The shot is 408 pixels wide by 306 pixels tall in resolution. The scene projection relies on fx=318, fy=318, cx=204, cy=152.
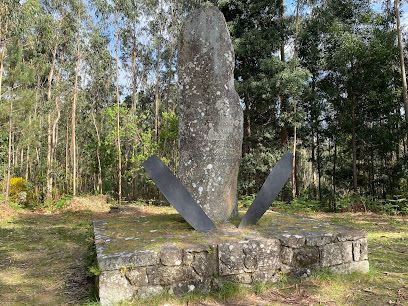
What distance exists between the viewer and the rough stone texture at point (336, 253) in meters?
3.60

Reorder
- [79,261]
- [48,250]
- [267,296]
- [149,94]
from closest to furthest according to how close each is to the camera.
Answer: [267,296] → [79,261] → [48,250] → [149,94]

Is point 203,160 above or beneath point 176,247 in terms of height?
above

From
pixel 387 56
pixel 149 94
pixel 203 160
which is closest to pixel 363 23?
pixel 387 56

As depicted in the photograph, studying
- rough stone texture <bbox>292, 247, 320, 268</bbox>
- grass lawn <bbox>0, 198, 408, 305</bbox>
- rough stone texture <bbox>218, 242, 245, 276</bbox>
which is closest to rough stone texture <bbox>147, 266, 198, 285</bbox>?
grass lawn <bbox>0, 198, 408, 305</bbox>

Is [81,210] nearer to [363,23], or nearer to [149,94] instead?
[363,23]

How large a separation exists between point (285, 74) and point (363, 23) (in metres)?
3.67

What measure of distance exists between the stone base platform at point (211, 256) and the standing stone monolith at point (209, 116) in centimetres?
62

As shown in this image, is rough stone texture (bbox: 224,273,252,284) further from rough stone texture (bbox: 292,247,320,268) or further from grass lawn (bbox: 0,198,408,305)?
rough stone texture (bbox: 292,247,320,268)

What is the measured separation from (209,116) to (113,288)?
2.62 metres

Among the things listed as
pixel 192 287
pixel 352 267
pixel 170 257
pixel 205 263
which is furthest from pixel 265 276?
pixel 352 267

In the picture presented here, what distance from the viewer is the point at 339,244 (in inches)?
145

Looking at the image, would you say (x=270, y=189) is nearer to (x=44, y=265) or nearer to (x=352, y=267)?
(x=352, y=267)

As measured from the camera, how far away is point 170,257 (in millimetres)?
3053

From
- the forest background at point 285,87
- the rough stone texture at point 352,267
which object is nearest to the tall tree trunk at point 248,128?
the forest background at point 285,87
